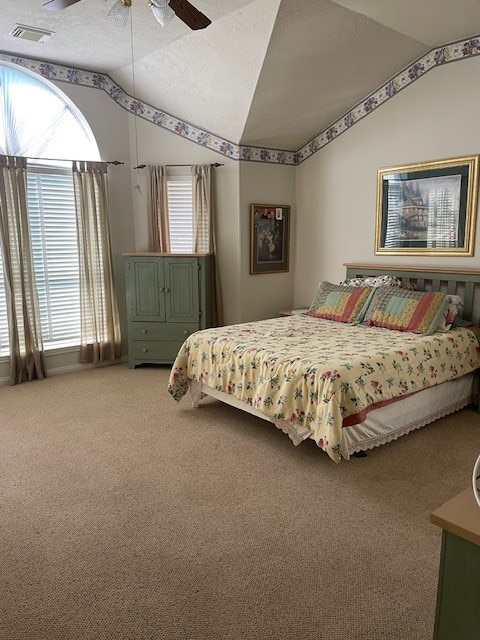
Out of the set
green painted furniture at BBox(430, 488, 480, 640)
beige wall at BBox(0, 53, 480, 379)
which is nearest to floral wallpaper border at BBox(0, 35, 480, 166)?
beige wall at BBox(0, 53, 480, 379)

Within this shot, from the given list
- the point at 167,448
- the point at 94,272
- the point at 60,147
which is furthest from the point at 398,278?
the point at 60,147

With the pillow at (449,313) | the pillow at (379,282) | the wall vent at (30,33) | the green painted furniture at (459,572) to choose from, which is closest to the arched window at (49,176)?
the wall vent at (30,33)

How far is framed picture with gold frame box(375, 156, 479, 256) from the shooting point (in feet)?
13.1

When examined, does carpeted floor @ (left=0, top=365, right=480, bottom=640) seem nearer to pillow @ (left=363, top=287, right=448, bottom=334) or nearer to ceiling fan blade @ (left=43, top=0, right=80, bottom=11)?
pillow @ (left=363, top=287, right=448, bottom=334)

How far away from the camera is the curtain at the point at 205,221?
509 centimetres

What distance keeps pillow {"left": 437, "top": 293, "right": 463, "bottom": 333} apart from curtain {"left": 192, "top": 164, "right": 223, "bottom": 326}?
93.1 inches

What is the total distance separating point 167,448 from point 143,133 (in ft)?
11.9

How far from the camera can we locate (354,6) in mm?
3344

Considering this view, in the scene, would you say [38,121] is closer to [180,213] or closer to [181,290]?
[180,213]

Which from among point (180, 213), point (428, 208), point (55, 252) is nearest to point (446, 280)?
point (428, 208)

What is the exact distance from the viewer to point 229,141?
194 inches

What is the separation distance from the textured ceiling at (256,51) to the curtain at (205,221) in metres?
0.47

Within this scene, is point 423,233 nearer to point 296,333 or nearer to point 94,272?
point 296,333

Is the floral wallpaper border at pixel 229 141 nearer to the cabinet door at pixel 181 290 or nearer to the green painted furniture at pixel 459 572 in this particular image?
the cabinet door at pixel 181 290
